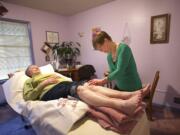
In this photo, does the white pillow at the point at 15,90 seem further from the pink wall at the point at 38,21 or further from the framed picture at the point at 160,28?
the framed picture at the point at 160,28

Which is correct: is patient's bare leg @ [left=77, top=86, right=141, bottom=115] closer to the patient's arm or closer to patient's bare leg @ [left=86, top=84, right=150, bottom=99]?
patient's bare leg @ [left=86, top=84, right=150, bottom=99]

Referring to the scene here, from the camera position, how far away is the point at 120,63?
4.16ft

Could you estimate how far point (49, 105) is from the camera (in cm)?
110

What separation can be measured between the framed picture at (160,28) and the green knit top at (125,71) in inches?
50.3

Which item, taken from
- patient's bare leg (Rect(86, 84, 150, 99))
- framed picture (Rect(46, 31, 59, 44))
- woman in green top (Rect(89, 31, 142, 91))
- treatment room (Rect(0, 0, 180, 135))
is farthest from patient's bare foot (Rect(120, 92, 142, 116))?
framed picture (Rect(46, 31, 59, 44))

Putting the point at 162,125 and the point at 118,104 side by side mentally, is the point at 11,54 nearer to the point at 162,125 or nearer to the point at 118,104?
the point at 118,104

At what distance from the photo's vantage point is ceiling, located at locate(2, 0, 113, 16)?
2691 mm

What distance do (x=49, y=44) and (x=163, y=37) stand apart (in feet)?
8.20

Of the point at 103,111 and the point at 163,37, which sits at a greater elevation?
the point at 163,37

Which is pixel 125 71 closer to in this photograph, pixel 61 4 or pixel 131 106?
pixel 131 106

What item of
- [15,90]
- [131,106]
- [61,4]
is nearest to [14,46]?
[61,4]

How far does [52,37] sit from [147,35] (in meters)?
2.23

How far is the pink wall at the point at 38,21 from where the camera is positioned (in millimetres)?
2767

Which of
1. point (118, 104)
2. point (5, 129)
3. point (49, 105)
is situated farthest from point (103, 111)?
point (5, 129)
